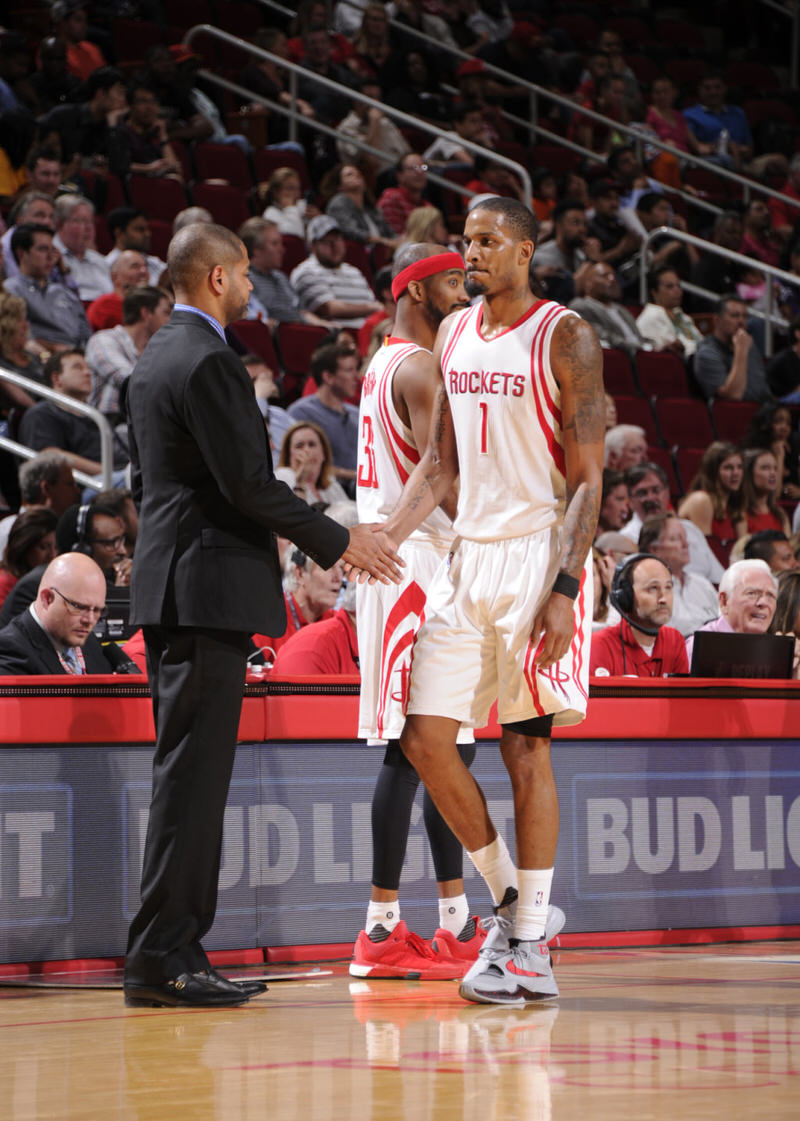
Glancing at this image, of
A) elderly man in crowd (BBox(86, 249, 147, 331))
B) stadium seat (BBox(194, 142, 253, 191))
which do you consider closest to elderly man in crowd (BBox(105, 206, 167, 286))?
elderly man in crowd (BBox(86, 249, 147, 331))

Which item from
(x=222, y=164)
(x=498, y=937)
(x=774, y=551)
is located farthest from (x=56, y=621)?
(x=222, y=164)

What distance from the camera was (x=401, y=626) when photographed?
4930 millimetres

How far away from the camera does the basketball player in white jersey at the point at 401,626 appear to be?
4.89m

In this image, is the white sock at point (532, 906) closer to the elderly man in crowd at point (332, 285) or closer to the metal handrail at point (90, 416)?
the metal handrail at point (90, 416)

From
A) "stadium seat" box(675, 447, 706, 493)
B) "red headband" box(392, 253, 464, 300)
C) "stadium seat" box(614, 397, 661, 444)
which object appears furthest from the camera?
"stadium seat" box(614, 397, 661, 444)

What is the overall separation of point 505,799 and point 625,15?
14.4m

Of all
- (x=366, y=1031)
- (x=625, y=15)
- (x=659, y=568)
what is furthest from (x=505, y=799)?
(x=625, y=15)

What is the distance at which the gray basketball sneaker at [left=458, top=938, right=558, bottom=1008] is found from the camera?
4.27m

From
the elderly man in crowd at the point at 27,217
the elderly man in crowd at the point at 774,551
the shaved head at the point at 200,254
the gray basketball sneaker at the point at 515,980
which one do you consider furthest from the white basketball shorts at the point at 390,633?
the elderly man in crowd at the point at 27,217

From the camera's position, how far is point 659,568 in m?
6.69

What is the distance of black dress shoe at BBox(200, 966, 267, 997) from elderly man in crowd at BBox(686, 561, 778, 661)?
287cm

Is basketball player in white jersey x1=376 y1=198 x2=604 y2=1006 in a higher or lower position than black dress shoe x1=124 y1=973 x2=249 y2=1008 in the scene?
higher

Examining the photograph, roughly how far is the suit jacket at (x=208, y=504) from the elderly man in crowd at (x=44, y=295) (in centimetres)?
514

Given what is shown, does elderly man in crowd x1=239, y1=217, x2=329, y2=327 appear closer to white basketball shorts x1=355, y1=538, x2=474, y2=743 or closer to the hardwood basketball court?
white basketball shorts x1=355, y1=538, x2=474, y2=743
